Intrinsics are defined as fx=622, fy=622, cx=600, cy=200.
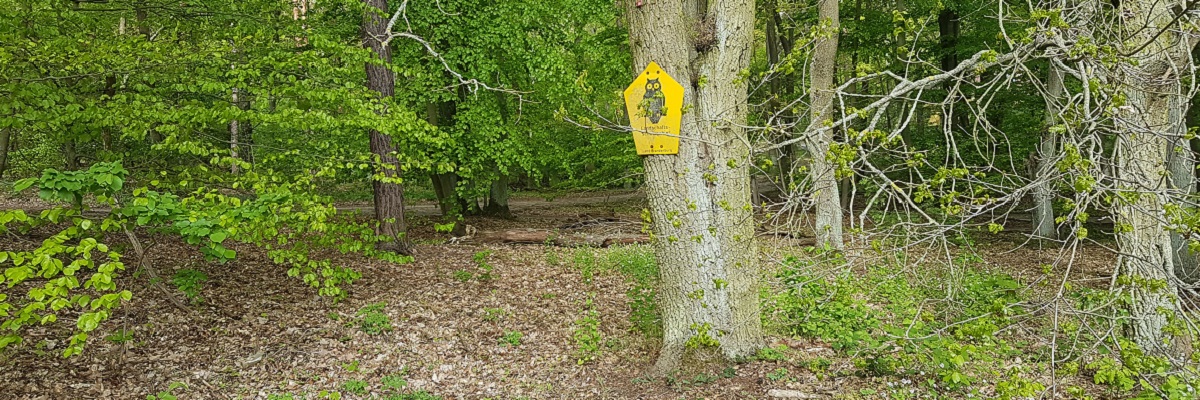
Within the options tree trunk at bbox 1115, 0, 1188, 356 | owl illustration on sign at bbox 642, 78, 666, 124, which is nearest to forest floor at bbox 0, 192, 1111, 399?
tree trunk at bbox 1115, 0, 1188, 356

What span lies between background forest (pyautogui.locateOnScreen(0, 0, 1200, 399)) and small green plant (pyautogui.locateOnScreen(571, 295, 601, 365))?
0.03 m

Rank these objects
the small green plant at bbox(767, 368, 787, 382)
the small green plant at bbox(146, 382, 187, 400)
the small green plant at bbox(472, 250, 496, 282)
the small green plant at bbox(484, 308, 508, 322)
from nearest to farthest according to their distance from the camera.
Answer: the small green plant at bbox(767, 368, 787, 382) < the small green plant at bbox(146, 382, 187, 400) < the small green plant at bbox(484, 308, 508, 322) < the small green plant at bbox(472, 250, 496, 282)

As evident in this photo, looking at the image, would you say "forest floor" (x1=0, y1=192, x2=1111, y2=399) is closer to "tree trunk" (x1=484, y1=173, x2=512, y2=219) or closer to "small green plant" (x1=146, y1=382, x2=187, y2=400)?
"small green plant" (x1=146, y1=382, x2=187, y2=400)

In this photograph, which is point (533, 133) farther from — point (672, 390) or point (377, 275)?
point (672, 390)

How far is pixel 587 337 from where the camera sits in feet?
18.1

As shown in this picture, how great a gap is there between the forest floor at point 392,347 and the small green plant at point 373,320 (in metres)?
0.02

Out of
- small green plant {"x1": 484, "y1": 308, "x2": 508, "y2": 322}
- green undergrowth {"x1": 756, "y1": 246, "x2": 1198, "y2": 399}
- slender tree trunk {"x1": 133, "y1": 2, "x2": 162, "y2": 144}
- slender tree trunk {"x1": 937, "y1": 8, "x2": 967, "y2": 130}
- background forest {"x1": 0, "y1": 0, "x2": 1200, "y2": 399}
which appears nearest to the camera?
background forest {"x1": 0, "y1": 0, "x2": 1200, "y2": 399}

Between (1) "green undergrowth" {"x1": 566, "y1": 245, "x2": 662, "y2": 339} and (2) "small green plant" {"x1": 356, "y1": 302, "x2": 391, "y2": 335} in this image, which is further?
(2) "small green plant" {"x1": 356, "y1": 302, "x2": 391, "y2": 335}

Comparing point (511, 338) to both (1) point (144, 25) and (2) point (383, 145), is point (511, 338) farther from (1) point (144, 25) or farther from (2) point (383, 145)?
(1) point (144, 25)

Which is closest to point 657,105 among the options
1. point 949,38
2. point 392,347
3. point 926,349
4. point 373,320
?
point 926,349

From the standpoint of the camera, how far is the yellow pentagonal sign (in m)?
4.00

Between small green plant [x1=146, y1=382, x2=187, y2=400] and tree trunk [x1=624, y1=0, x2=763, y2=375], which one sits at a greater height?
tree trunk [x1=624, y1=0, x2=763, y2=375]

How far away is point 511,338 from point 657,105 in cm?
281

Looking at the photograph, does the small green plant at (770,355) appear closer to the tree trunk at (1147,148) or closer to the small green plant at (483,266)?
the tree trunk at (1147,148)
